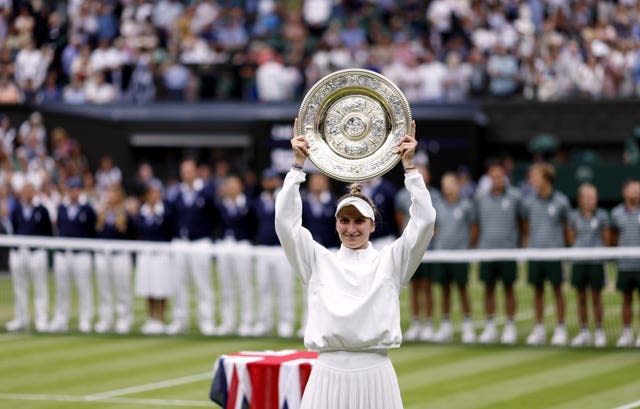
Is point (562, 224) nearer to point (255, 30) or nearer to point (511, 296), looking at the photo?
point (511, 296)

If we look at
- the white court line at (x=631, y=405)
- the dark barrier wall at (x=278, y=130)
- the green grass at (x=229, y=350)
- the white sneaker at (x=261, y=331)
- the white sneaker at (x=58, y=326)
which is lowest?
the white court line at (x=631, y=405)

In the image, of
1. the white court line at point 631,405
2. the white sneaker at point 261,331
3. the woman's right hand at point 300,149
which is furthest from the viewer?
the white sneaker at point 261,331

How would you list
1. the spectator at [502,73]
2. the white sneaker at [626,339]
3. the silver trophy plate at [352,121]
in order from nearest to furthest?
the silver trophy plate at [352,121] < the white sneaker at [626,339] < the spectator at [502,73]

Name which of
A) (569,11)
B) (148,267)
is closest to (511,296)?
(148,267)

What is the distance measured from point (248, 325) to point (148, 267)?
1498 mm

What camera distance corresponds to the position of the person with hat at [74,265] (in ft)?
55.7

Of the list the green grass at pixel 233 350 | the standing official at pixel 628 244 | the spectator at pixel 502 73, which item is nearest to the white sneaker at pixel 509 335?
the green grass at pixel 233 350

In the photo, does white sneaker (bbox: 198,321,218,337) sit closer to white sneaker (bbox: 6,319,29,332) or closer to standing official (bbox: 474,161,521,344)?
white sneaker (bbox: 6,319,29,332)

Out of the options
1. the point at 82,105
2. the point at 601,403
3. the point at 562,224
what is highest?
the point at 82,105

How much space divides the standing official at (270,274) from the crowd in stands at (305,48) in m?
9.10

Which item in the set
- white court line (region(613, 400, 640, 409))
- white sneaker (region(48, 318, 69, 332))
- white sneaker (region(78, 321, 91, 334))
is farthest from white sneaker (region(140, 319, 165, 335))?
white court line (region(613, 400, 640, 409))

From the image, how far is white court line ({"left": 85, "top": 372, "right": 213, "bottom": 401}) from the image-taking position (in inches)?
478

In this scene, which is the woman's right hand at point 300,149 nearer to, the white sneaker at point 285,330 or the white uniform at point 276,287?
the white uniform at point 276,287

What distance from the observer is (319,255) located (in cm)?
681
